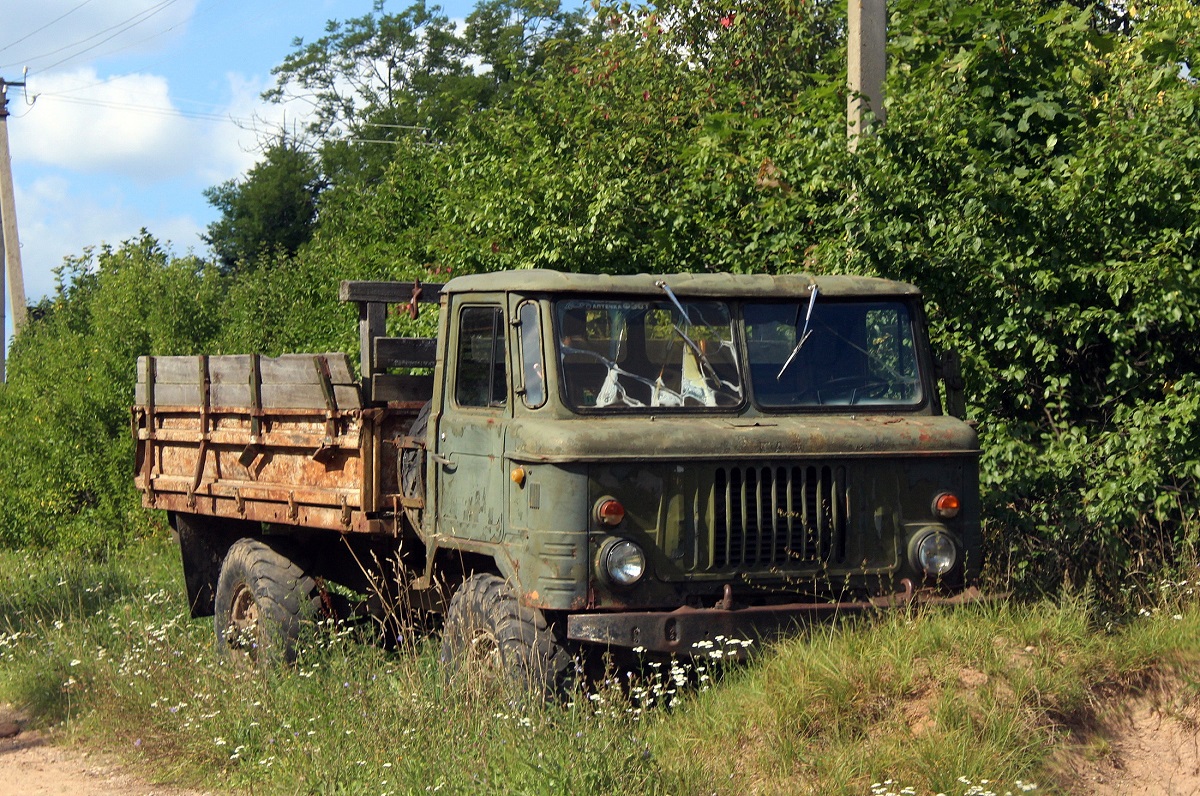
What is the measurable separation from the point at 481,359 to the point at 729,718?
2.18 meters

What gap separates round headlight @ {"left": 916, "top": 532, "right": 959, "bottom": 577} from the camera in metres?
6.50

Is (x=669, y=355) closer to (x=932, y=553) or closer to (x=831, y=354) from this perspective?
(x=831, y=354)

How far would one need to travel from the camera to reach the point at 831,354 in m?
7.01

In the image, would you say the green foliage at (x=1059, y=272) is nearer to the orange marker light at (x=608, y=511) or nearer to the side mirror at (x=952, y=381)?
the side mirror at (x=952, y=381)

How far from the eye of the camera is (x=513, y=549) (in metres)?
6.40

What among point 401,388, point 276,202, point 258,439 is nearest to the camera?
point 401,388

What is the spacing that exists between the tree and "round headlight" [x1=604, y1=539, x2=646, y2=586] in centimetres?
3483

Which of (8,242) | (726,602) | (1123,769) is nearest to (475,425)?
(726,602)

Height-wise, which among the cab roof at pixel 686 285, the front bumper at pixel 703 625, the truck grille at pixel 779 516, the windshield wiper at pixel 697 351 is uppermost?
the cab roof at pixel 686 285

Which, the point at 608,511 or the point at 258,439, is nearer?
the point at 608,511

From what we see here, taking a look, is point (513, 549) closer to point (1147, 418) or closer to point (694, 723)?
point (694, 723)

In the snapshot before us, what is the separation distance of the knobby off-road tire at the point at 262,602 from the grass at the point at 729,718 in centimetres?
71

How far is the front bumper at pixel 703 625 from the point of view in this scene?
5980 mm

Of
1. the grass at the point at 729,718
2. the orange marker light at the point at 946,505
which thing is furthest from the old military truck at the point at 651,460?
the grass at the point at 729,718
